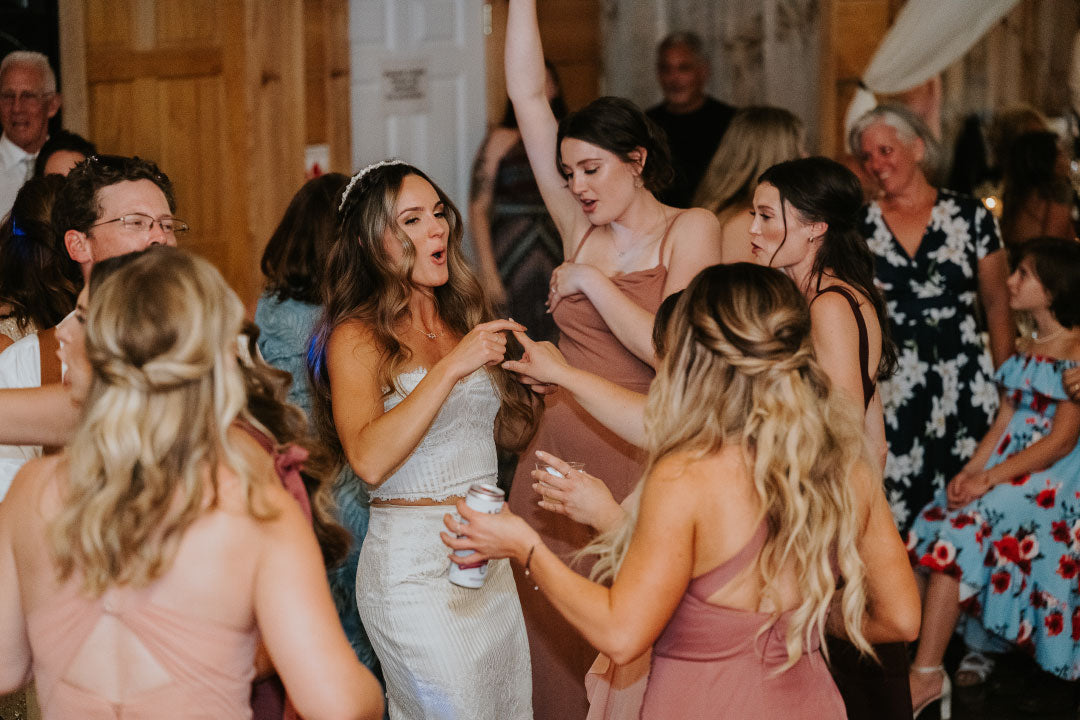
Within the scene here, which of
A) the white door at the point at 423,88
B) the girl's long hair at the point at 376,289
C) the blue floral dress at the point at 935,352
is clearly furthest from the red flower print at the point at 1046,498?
the white door at the point at 423,88

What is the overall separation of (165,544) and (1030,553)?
3.09 metres

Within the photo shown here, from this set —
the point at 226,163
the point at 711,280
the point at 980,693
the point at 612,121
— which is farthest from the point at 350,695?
the point at 226,163

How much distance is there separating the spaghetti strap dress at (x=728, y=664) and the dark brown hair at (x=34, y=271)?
160cm

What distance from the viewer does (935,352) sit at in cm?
425

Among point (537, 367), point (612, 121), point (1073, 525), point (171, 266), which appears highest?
point (612, 121)

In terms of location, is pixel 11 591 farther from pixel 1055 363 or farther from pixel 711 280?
pixel 1055 363

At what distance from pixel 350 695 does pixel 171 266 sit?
1.91ft

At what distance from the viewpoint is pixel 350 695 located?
1.51m

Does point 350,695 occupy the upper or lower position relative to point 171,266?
lower

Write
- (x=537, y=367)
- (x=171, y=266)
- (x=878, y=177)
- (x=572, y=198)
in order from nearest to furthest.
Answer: (x=171, y=266)
(x=537, y=367)
(x=572, y=198)
(x=878, y=177)

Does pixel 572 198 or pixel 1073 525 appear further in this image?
pixel 1073 525

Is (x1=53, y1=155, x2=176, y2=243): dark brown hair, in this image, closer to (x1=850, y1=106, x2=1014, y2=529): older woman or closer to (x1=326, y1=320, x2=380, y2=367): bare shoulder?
(x1=326, y1=320, x2=380, y2=367): bare shoulder

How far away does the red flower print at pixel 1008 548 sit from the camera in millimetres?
3801

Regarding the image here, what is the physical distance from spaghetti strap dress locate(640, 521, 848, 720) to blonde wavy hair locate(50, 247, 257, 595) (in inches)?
27.0
